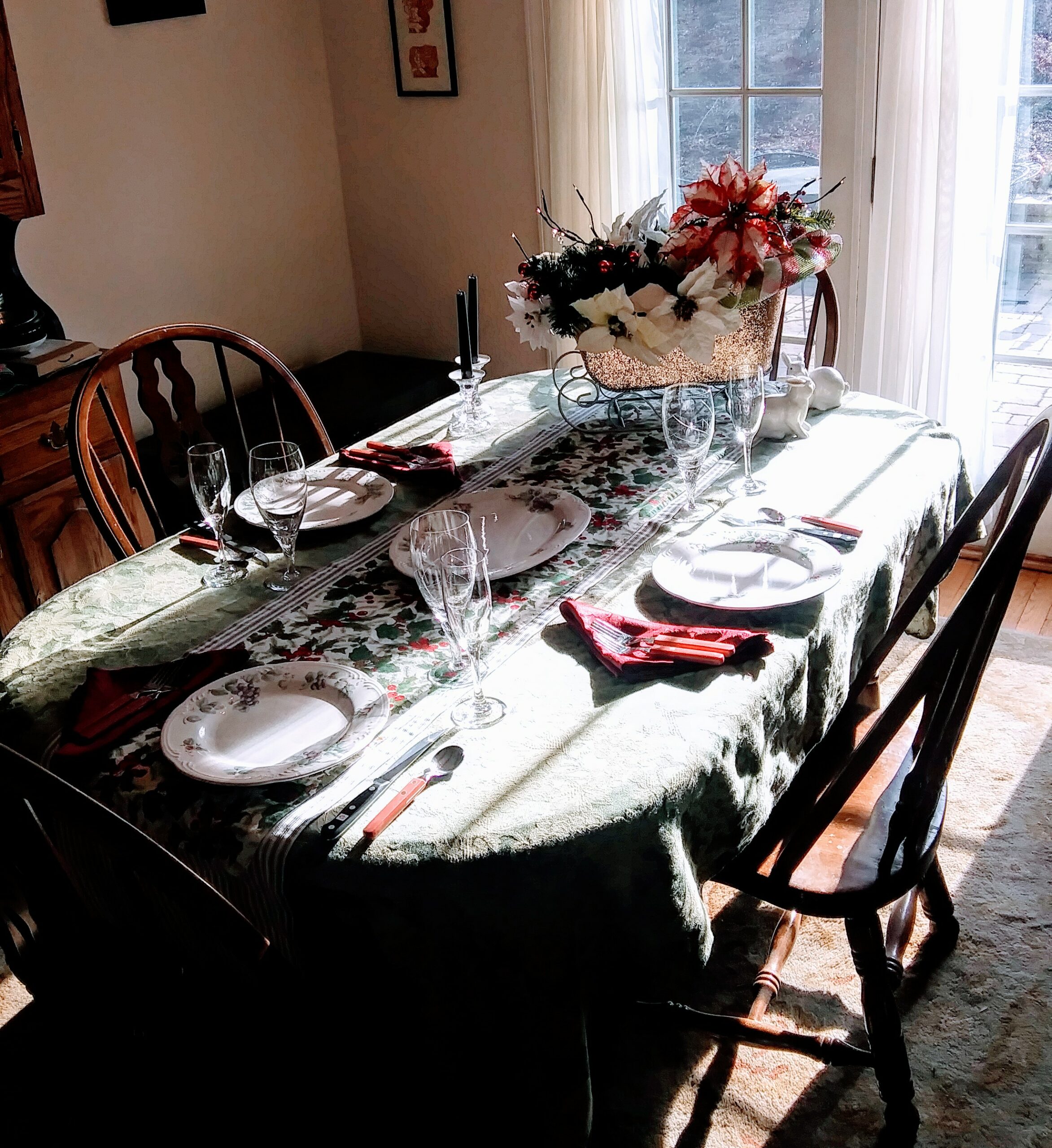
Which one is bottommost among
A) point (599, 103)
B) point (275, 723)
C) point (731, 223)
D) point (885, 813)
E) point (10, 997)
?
point (10, 997)

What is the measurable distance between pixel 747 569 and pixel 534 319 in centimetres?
60

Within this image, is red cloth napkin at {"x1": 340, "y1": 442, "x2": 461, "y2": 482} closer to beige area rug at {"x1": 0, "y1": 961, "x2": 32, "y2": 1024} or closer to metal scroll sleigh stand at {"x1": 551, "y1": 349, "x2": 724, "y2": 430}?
metal scroll sleigh stand at {"x1": 551, "y1": 349, "x2": 724, "y2": 430}

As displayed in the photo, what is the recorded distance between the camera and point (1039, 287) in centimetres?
280

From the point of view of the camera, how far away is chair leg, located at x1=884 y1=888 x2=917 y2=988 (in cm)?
166

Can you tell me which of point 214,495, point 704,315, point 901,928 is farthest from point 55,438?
point 901,928

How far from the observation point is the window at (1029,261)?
260cm

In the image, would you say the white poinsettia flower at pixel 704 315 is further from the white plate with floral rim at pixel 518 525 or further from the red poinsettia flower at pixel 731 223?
the white plate with floral rim at pixel 518 525

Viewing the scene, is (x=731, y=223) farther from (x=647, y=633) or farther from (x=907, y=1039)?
(x=907, y=1039)

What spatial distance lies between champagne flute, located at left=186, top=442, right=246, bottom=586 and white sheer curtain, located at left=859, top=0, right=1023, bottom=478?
1.86 meters

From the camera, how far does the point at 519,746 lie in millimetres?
1286

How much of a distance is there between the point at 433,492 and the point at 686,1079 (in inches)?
38.0

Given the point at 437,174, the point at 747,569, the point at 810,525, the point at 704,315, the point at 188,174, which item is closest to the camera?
the point at 747,569

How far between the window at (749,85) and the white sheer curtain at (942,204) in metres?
0.21

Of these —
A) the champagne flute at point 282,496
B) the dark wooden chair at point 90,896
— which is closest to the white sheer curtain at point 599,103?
the champagne flute at point 282,496
